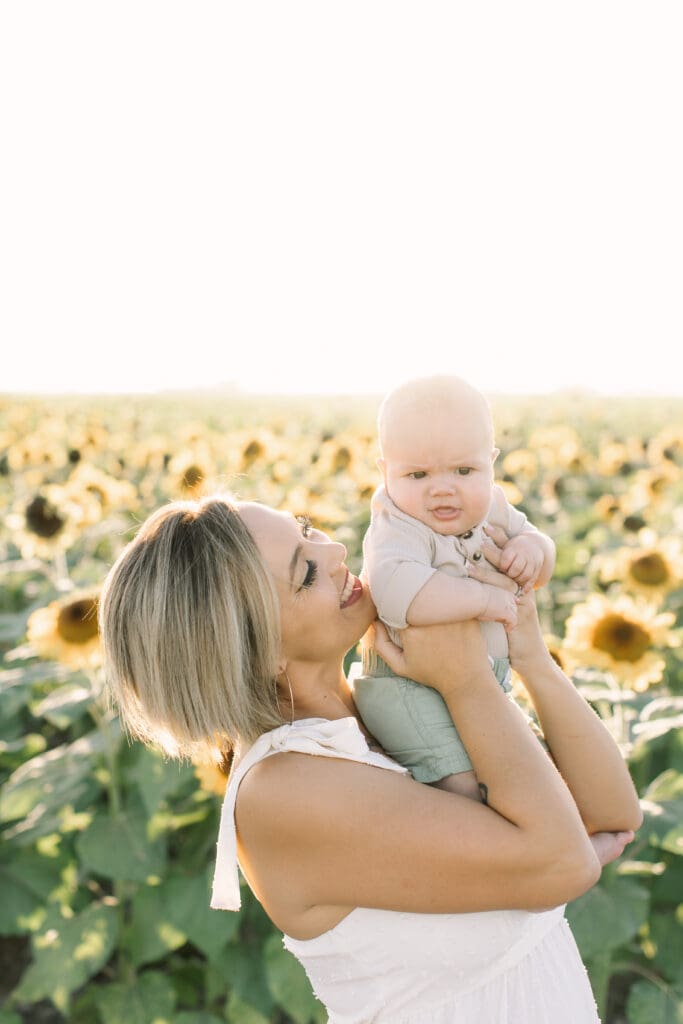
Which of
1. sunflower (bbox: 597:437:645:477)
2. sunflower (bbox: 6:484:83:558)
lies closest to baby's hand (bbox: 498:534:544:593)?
sunflower (bbox: 6:484:83:558)

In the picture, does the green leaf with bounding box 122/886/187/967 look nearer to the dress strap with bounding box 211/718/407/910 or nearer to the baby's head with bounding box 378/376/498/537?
the dress strap with bounding box 211/718/407/910

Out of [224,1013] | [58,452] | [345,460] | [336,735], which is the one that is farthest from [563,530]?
[336,735]

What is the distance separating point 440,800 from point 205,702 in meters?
0.43

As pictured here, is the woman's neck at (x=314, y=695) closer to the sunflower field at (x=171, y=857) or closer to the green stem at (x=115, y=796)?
the sunflower field at (x=171, y=857)

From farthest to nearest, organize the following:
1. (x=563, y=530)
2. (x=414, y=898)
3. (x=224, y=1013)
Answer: (x=563, y=530) → (x=224, y=1013) → (x=414, y=898)

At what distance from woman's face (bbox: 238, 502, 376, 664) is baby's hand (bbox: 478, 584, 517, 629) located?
22 cm

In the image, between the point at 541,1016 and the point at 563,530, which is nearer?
the point at 541,1016

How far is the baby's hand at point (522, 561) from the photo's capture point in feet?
6.35

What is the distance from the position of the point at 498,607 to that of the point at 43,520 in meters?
4.29

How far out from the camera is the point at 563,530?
273 inches

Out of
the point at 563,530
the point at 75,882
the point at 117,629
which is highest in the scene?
the point at 117,629

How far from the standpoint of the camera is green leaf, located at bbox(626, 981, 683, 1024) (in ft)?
10.1

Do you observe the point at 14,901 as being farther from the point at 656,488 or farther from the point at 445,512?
the point at 656,488

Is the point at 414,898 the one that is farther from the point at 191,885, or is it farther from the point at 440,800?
the point at 191,885
